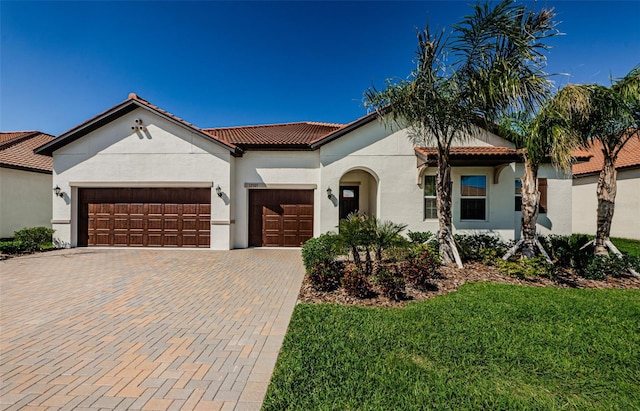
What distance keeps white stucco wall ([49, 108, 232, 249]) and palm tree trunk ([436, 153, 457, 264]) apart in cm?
827

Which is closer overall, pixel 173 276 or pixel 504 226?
pixel 173 276

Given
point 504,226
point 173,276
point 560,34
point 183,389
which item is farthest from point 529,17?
point 173,276

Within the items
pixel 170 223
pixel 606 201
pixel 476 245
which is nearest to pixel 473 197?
pixel 476 245

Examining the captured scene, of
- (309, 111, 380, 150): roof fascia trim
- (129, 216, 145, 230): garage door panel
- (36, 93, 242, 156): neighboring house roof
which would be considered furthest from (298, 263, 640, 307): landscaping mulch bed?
(129, 216, 145, 230): garage door panel

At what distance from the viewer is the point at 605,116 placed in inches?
278

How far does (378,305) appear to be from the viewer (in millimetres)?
5285

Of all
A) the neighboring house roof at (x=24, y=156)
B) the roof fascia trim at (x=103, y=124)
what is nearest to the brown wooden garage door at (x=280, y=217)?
the roof fascia trim at (x=103, y=124)

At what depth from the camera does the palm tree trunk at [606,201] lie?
7.58 metres

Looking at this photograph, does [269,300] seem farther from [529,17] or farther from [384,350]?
[529,17]

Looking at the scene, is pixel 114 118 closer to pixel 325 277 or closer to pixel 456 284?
pixel 325 277

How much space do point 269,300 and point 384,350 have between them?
9.30 feet

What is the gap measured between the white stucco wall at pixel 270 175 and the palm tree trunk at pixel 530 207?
24.0 feet

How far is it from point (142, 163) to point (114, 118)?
90.3 inches

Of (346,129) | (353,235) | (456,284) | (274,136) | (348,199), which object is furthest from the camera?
(348,199)
